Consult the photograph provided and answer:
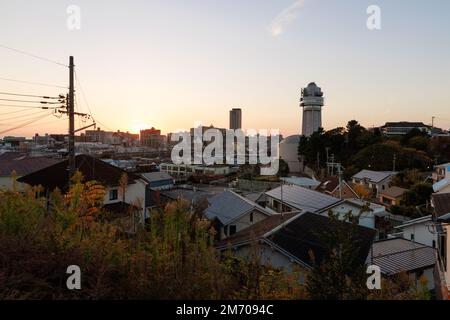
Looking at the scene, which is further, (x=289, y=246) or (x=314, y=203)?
(x=314, y=203)

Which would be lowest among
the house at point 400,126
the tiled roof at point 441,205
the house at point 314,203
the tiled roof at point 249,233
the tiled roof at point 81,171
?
the house at point 314,203

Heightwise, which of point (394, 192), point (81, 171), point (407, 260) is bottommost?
point (407, 260)

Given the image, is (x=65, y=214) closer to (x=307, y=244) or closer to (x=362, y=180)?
(x=307, y=244)

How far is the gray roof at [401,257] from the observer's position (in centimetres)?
971

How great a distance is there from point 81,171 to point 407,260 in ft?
40.1

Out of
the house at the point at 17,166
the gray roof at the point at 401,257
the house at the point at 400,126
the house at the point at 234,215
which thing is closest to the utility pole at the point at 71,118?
the house at the point at 234,215

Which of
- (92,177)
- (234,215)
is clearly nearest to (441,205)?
(234,215)

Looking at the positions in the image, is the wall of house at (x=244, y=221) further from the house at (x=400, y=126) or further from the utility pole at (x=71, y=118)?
the house at (x=400, y=126)

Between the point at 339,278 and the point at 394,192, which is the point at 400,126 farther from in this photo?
the point at 339,278

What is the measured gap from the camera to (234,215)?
14.0 m

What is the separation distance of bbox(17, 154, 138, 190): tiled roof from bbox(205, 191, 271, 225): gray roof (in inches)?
165

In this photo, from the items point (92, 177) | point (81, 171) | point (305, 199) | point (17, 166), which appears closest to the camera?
point (81, 171)
